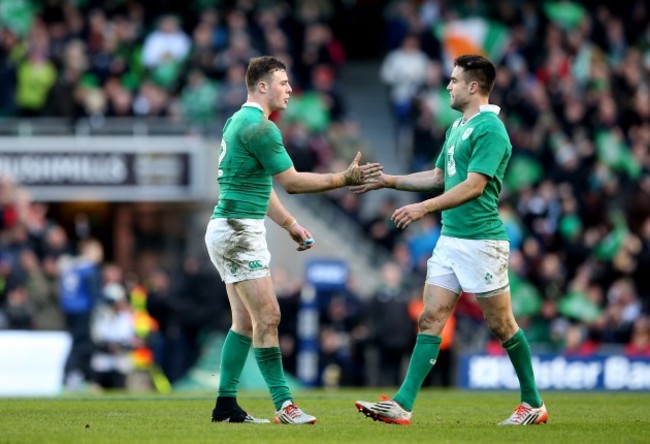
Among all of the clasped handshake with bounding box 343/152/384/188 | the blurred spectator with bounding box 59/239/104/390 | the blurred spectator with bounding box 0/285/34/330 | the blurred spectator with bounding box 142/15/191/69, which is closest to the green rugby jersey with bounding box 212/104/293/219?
the clasped handshake with bounding box 343/152/384/188

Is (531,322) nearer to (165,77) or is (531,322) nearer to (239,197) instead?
(165,77)

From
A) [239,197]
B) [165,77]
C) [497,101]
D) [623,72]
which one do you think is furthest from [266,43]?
[239,197]

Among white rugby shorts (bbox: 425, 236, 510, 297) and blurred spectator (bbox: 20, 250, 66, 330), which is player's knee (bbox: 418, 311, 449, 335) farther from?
blurred spectator (bbox: 20, 250, 66, 330)

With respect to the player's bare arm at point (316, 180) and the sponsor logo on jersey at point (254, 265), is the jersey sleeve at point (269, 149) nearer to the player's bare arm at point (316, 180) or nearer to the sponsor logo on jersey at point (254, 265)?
the player's bare arm at point (316, 180)

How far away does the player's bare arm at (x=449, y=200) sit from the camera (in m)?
11.2

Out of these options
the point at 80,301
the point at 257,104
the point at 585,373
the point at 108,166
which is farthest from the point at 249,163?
the point at 108,166

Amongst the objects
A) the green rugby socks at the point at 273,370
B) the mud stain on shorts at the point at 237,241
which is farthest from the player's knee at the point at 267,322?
the mud stain on shorts at the point at 237,241

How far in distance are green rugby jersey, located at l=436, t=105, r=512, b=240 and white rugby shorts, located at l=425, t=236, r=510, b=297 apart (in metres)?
0.07

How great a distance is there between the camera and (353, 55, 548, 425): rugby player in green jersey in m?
11.6

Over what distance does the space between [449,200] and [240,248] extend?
61.3 inches

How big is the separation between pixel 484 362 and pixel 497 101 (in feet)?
24.5

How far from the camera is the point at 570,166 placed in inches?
1011

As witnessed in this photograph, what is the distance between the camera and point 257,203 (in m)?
11.7

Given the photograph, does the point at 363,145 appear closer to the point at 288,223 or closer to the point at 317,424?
the point at 288,223
